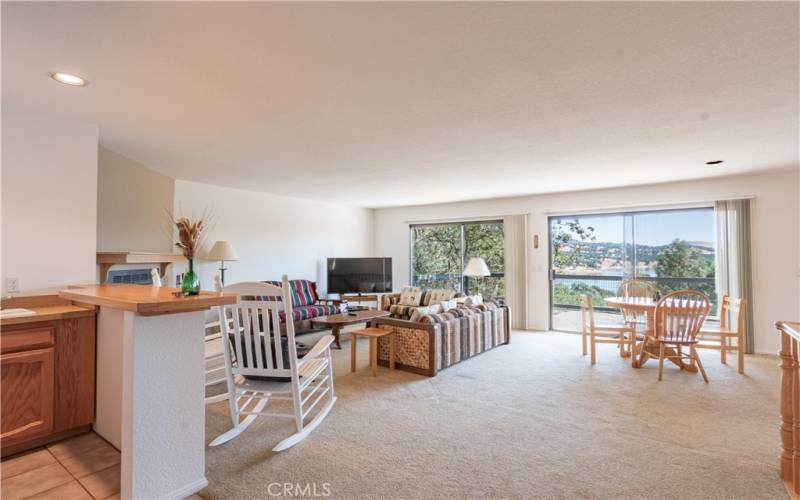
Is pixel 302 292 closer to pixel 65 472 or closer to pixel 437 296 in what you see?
pixel 437 296

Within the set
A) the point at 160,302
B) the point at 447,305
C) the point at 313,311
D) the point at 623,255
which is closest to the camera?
the point at 160,302

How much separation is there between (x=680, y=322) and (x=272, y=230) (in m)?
5.74

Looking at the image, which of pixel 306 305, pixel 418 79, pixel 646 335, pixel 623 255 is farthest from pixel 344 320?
pixel 623 255

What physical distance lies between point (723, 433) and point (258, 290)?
11.0 ft

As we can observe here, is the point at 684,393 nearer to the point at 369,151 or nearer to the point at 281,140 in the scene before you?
the point at 369,151

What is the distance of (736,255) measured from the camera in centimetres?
503

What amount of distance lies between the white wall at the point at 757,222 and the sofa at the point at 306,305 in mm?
3442

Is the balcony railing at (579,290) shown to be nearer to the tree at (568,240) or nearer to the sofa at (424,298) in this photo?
the tree at (568,240)

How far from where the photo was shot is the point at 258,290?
7.89ft

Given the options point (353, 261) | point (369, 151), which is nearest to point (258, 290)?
point (369, 151)

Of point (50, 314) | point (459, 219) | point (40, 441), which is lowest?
point (40, 441)

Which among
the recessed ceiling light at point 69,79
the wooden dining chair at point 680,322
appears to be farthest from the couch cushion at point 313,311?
the wooden dining chair at point 680,322

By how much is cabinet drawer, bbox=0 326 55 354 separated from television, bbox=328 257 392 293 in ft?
15.7

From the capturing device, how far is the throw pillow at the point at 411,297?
251 inches
